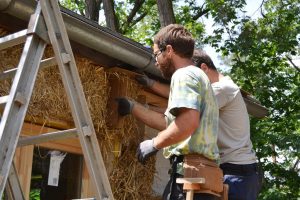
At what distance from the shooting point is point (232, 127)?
3773mm

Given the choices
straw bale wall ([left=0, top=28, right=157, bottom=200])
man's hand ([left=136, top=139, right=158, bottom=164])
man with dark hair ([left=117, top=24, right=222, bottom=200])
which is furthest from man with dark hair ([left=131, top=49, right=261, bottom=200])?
straw bale wall ([left=0, top=28, right=157, bottom=200])

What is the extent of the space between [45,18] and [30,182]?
2022 mm

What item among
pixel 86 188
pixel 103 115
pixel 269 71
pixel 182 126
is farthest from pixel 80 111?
pixel 269 71

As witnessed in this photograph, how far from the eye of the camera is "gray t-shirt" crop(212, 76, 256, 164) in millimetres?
3740

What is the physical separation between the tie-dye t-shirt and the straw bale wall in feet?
4.21

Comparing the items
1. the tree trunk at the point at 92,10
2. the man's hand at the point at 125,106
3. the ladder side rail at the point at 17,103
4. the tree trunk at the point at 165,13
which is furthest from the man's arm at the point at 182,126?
the tree trunk at the point at 92,10

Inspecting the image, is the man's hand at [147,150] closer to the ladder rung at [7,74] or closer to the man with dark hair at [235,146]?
the man with dark hair at [235,146]

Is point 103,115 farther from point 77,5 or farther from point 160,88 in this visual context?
point 77,5

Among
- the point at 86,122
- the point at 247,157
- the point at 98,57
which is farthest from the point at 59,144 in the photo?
the point at 86,122

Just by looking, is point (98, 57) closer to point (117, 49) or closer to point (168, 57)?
point (117, 49)

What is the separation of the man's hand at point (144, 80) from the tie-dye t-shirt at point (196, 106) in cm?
138

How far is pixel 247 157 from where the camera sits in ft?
12.4

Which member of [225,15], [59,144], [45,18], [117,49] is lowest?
[59,144]

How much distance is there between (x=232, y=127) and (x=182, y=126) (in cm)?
98
